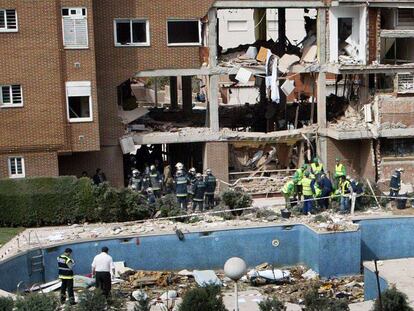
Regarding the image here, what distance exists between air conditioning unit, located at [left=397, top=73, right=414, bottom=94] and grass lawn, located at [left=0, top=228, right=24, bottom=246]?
16677mm

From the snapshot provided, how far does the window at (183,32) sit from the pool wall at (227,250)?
10417mm

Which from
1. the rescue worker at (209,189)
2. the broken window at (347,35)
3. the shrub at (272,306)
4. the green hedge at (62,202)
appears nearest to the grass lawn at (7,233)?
the green hedge at (62,202)

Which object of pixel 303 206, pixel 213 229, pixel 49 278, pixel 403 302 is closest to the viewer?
pixel 403 302

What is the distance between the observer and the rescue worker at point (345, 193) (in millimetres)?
28812

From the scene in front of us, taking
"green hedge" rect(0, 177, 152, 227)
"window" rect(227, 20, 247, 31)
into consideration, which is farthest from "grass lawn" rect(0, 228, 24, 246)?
"window" rect(227, 20, 247, 31)

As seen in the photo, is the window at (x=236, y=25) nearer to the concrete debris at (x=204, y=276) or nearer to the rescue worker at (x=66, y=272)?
the concrete debris at (x=204, y=276)

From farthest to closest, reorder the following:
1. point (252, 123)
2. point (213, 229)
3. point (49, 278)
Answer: point (252, 123), point (213, 229), point (49, 278)

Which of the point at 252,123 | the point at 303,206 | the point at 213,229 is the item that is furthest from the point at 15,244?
the point at 252,123

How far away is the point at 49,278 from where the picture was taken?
80.3ft

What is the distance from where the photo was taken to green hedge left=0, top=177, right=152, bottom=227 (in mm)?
27875

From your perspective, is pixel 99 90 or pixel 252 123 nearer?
pixel 99 90

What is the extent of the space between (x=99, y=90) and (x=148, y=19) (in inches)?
138

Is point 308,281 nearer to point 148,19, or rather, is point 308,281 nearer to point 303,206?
point 303,206

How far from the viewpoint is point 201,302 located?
637 inches
